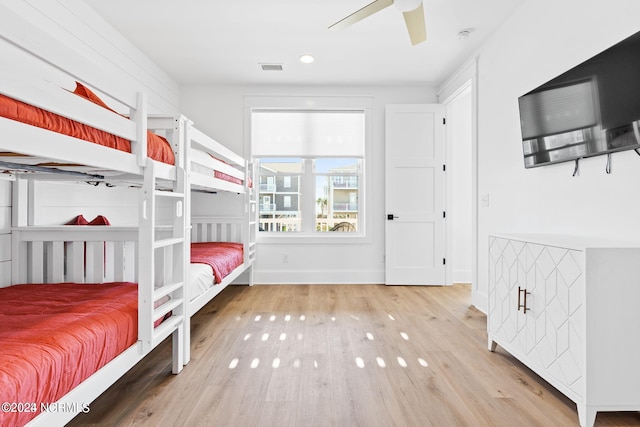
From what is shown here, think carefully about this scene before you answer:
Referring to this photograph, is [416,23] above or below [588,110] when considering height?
above

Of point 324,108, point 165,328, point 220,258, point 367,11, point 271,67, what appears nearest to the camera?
point 165,328

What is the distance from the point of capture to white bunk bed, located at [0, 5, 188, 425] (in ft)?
3.35

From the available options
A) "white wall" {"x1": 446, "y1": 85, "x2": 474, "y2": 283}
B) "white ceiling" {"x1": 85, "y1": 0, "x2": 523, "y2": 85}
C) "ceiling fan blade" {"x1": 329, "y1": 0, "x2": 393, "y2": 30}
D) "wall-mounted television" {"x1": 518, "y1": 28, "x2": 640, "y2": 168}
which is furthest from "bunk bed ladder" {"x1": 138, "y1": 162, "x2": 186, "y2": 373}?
"white wall" {"x1": 446, "y1": 85, "x2": 474, "y2": 283}

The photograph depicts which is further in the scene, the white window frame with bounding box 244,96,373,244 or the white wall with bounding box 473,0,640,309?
the white window frame with bounding box 244,96,373,244

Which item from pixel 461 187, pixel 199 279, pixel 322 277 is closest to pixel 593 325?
pixel 199 279

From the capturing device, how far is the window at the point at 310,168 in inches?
173

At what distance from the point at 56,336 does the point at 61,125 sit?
713 millimetres

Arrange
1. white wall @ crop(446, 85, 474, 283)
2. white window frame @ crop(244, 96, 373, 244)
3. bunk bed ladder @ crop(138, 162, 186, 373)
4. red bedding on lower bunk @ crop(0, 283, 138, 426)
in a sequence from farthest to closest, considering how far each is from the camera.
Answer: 1. white wall @ crop(446, 85, 474, 283)
2. white window frame @ crop(244, 96, 373, 244)
3. bunk bed ladder @ crop(138, 162, 186, 373)
4. red bedding on lower bunk @ crop(0, 283, 138, 426)

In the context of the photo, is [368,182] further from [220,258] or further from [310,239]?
[220,258]

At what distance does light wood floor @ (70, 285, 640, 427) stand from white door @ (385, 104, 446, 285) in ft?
3.80

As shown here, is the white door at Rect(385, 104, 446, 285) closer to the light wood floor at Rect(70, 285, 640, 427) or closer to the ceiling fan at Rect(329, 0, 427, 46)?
the light wood floor at Rect(70, 285, 640, 427)

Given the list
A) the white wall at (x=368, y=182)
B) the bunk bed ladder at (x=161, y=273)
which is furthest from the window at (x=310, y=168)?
the bunk bed ladder at (x=161, y=273)

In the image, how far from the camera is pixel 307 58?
3527mm

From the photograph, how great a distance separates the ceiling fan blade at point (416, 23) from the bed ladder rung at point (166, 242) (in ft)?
6.27
